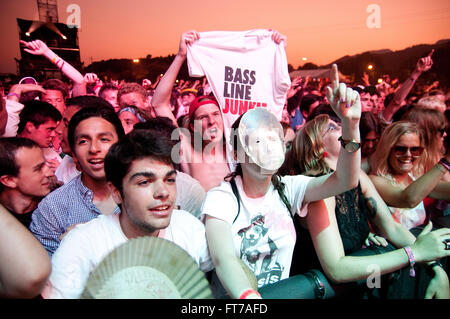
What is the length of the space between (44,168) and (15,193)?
0.77ft

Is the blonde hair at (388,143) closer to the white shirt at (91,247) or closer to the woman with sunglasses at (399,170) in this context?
the woman with sunglasses at (399,170)

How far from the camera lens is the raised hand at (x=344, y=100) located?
1300mm

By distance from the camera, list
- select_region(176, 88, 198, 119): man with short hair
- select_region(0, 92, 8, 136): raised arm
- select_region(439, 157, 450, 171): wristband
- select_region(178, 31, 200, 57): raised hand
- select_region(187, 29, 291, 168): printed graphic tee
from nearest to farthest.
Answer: select_region(439, 157, 450, 171): wristband → select_region(0, 92, 8, 136): raised arm → select_region(178, 31, 200, 57): raised hand → select_region(187, 29, 291, 168): printed graphic tee → select_region(176, 88, 198, 119): man with short hair

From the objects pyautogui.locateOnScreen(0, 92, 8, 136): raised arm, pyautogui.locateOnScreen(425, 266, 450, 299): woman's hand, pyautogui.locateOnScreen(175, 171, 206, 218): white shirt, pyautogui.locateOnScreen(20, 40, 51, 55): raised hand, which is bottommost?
pyautogui.locateOnScreen(425, 266, 450, 299): woman's hand

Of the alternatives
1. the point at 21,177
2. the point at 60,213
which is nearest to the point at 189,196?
the point at 60,213

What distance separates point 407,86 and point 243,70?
2.92 m

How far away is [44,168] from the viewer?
2039mm

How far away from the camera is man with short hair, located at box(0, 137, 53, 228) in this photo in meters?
1.89

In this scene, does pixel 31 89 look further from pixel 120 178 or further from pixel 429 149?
pixel 429 149

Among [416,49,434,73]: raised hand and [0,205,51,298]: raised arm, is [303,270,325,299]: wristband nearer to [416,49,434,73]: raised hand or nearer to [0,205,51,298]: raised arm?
[0,205,51,298]: raised arm

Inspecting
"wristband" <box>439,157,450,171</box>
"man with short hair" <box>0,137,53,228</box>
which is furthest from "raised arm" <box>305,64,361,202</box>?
"man with short hair" <box>0,137,53,228</box>

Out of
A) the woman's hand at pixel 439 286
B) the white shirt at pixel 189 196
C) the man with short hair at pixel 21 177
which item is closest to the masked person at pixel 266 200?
the white shirt at pixel 189 196

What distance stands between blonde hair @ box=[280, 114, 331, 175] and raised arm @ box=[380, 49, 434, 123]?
10.3 feet
